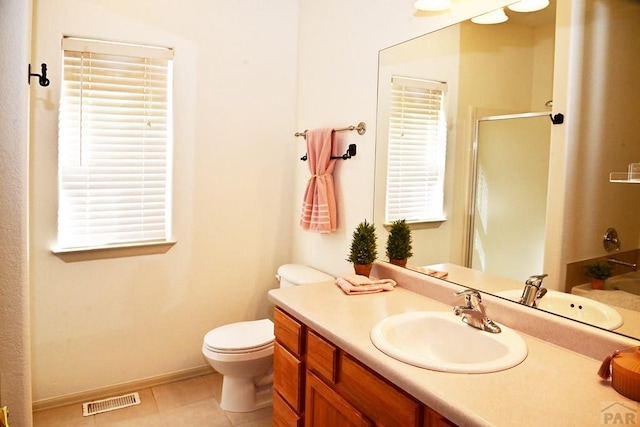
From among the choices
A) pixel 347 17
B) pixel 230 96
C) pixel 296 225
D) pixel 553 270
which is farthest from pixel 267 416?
pixel 347 17

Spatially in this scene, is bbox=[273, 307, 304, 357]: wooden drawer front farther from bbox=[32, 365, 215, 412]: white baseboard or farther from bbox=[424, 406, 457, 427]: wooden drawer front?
bbox=[32, 365, 215, 412]: white baseboard

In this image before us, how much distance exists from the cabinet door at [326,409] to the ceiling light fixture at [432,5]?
1.59m

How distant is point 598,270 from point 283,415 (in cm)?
132

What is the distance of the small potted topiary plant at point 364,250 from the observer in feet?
6.94

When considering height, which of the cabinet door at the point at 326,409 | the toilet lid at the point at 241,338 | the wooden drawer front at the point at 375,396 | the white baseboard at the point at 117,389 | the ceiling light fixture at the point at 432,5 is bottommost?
the white baseboard at the point at 117,389

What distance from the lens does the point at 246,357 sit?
2.32 metres

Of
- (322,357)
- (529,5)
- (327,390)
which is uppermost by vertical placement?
(529,5)

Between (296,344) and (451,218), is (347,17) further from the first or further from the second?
(296,344)

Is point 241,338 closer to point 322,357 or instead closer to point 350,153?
point 322,357

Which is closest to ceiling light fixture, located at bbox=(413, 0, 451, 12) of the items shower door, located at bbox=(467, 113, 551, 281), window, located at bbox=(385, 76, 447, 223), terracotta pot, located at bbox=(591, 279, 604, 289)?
window, located at bbox=(385, 76, 447, 223)

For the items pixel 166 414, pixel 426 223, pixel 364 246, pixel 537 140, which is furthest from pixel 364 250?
pixel 166 414

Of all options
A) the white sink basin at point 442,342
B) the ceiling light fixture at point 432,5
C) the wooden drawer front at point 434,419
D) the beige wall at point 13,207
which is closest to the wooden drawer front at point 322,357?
the white sink basin at point 442,342

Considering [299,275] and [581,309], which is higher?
[581,309]

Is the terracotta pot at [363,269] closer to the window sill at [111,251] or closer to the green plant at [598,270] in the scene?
the green plant at [598,270]
